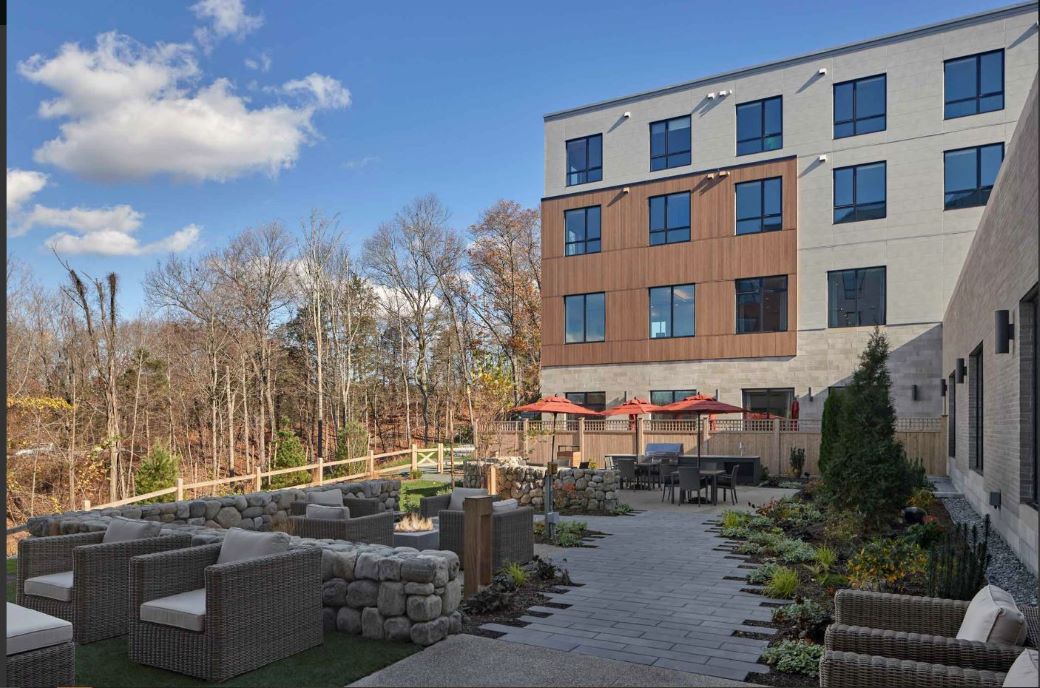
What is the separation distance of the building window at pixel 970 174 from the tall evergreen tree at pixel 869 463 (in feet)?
43.1

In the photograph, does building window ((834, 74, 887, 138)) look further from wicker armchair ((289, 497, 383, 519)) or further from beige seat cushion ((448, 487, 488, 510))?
wicker armchair ((289, 497, 383, 519))

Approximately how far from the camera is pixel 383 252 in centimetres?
3619

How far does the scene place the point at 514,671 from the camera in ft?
16.3

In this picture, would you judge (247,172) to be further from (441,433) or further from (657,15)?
(657,15)

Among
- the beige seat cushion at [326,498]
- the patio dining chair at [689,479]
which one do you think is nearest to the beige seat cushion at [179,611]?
the beige seat cushion at [326,498]

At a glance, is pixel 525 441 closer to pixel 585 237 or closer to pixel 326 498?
pixel 585 237

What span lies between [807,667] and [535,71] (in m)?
12.6

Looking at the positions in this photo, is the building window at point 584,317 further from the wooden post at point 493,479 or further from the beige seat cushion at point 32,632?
the beige seat cushion at point 32,632

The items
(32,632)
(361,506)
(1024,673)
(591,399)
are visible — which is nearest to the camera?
(1024,673)

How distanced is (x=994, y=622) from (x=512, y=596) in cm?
429

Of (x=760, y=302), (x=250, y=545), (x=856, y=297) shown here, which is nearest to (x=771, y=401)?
(x=760, y=302)

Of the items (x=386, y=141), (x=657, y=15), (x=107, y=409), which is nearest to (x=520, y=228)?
(x=386, y=141)

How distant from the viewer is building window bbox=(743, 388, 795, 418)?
23609 millimetres

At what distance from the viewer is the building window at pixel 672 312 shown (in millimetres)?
25312
